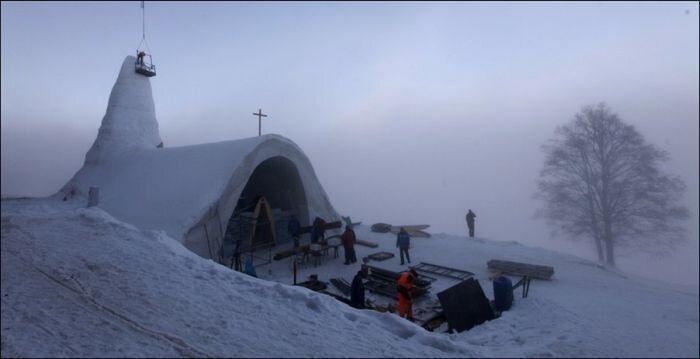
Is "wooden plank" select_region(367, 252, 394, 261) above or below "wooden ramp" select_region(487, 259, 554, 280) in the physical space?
below

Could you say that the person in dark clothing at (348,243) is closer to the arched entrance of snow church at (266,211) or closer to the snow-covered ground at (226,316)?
the arched entrance of snow church at (266,211)

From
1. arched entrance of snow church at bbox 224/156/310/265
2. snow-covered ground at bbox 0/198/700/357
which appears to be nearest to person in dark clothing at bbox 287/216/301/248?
arched entrance of snow church at bbox 224/156/310/265

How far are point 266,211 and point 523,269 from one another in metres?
11.0

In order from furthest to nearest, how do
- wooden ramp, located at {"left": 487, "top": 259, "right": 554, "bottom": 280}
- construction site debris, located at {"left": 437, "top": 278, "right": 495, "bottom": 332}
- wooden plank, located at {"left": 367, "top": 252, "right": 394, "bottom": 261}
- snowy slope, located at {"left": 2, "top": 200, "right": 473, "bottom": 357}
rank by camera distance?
1. wooden plank, located at {"left": 367, "top": 252, "right": 394, "bottom": 261}
2. wooden ramp, located at {"left": 487, "top": 259, "right": 554, "bottom": 280}
3. construction site debris, located at {"left": 437, "top": 278, "right": 495, "bottom": 332}
4. snowy slope, located at {"left": 2, "top": 200, "right": 473, "bottom": 357}

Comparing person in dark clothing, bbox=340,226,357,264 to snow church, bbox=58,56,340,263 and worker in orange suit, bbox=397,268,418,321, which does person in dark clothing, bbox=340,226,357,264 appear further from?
worker in orange suit, bbox=397,268,418,321

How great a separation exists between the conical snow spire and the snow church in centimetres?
177

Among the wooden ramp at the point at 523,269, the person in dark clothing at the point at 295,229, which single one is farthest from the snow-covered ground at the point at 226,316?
the person in dark clothing at the point at 295,229

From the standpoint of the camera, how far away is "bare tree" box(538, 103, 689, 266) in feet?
58.3

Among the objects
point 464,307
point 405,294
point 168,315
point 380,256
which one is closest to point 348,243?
point 380,256

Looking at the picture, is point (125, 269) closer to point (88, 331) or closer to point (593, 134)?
point (88, 331)

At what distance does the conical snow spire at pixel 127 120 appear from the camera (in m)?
25.0

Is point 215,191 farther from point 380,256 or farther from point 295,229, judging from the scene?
point 380,256

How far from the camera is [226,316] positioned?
17.9ft

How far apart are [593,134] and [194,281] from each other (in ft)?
69.3
